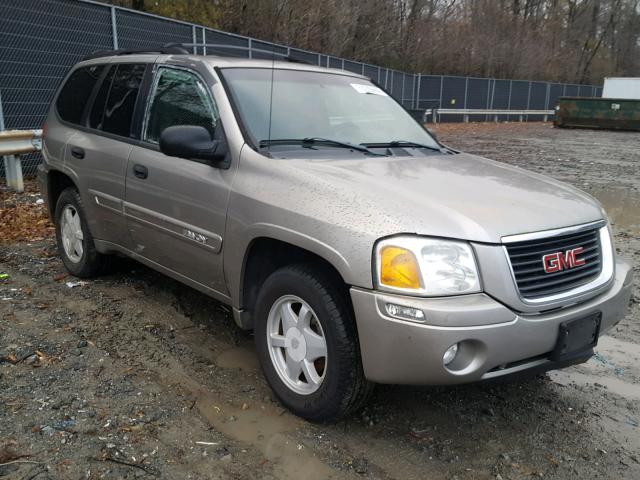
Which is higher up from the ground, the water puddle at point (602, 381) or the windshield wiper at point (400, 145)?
the windshield wiper at point (400, 145)

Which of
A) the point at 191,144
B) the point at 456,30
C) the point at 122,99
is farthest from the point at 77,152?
the point at 456,30

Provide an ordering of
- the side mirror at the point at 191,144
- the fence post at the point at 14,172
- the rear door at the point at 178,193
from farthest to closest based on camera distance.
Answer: the fence post at the point at 14,172
the rear door at the point at 178,193
the side mirror at the point at 191,144

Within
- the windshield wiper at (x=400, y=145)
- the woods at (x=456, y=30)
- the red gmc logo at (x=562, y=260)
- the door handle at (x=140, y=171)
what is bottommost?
the red gmc logo at (x=562, y=260)

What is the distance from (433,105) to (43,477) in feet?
98.4

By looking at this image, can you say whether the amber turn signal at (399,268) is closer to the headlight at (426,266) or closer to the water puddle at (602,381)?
Result: the headlight at (426,266)

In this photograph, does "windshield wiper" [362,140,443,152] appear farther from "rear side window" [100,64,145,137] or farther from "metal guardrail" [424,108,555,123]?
"metal guardrail" [424,108,555,123]

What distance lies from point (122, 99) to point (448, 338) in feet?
10.3

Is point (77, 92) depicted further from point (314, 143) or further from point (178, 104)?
point (314, 143)

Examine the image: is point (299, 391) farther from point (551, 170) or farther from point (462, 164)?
point (551, 170)

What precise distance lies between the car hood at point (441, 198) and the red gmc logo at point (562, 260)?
0.45 feet

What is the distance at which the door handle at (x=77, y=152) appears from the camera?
466 centimetres

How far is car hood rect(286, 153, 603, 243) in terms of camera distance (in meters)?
2.66

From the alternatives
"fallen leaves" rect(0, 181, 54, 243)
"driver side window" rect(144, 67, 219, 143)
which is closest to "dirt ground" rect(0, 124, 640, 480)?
"driver side window" rect(144, 67, 219, 143)

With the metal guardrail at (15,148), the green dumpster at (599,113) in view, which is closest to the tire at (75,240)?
the metal guardrail at (15,148)
